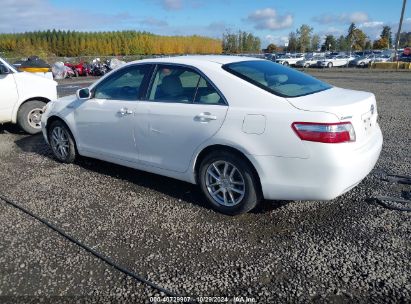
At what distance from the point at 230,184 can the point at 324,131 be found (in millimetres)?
1102

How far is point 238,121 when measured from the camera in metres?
3.39

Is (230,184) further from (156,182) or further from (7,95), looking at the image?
(7,95)

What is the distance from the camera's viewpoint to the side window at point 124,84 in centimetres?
432

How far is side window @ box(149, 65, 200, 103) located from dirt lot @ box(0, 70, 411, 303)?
3.83 ft

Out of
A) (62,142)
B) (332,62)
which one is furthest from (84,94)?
(332,62)

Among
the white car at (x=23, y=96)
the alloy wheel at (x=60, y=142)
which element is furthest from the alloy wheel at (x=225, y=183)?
the white car at (x=23, y=96)

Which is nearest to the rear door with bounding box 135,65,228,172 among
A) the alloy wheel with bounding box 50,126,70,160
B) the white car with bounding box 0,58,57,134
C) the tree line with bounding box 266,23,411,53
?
the alloy wheel with bounding box 50,126,70,160

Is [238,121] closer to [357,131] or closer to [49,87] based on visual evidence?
[357,131]

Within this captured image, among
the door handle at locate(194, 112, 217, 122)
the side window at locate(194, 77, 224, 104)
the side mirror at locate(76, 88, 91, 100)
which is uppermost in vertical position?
the side window at locate(194, 77, 224, 104)

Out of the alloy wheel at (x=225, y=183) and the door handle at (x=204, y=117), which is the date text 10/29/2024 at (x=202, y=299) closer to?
the alloy wheel at (x=225, y=183)

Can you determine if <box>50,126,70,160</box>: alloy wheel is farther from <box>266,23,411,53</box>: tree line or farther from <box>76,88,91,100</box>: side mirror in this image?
<box>266,23,411,53</box>: tree line

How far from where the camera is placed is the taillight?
3025 mm

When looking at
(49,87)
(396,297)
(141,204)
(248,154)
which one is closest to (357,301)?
(396,297)

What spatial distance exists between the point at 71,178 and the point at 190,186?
1.70 metres
